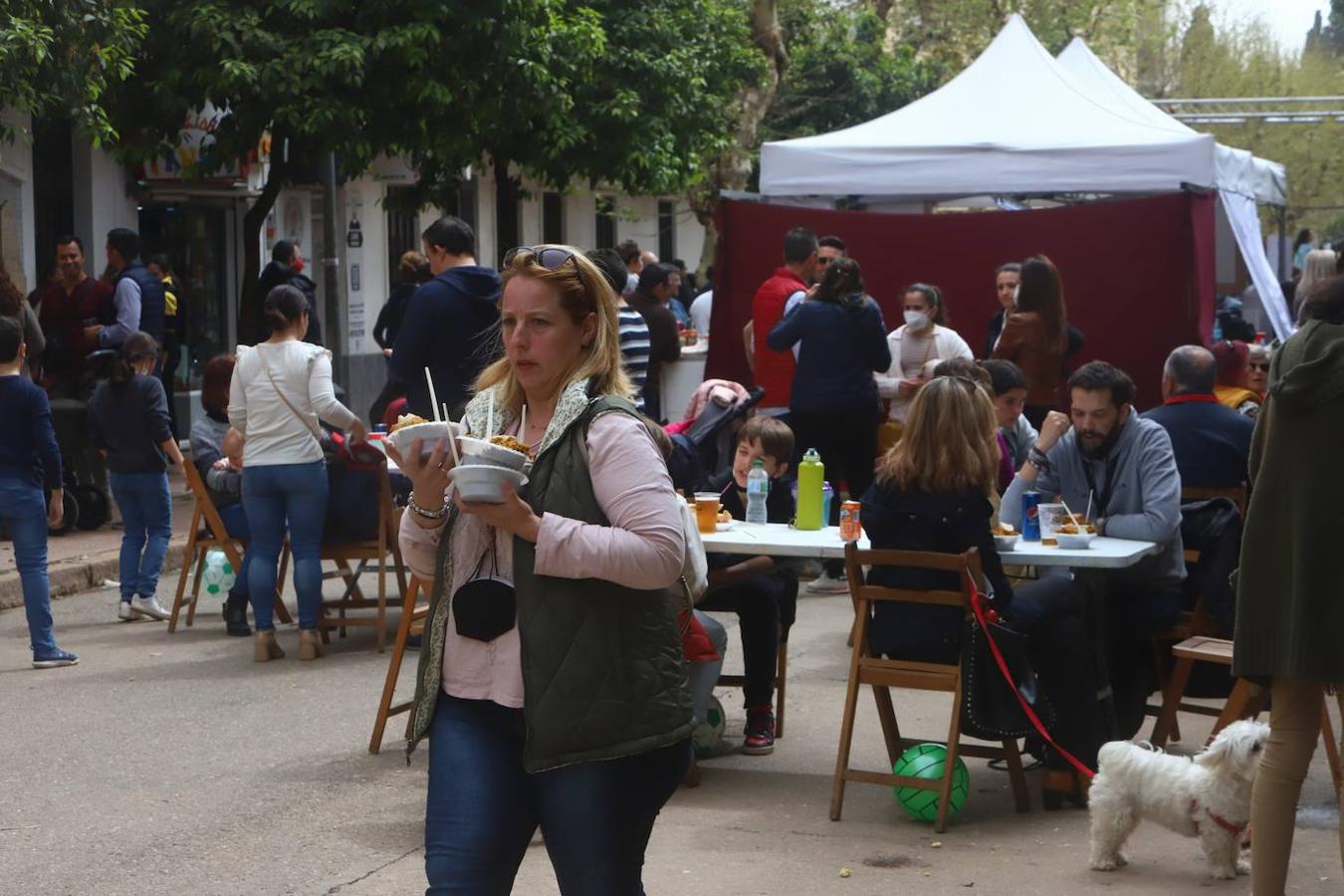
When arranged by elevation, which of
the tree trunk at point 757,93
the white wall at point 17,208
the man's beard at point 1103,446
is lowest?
the man's beard at point 1103,446

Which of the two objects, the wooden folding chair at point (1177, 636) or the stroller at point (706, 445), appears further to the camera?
the stroller at point (706, 445)

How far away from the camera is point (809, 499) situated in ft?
24.4

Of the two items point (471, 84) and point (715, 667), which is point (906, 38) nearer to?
point (471, 84)

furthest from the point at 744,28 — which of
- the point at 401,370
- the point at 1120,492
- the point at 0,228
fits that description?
the point at 1120,492

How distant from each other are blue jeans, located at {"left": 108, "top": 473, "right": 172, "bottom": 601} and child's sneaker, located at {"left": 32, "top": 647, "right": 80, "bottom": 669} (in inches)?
46.9

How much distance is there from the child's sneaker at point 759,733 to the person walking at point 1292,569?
8.83ft

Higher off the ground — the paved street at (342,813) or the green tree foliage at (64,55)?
the green tree foliage at (64,55)

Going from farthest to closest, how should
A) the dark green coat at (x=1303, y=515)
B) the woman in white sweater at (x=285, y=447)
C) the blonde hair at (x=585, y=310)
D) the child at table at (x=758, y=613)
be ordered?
the woman in white sweater at (x=285, y=447) < the child at table at (x=758, y=613) < the dark green coat at (x=1303, y=515) < the blonde hair at (x=585, y=310)

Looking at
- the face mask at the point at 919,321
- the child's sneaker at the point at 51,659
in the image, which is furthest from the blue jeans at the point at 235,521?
the face mask at the point at 919,321

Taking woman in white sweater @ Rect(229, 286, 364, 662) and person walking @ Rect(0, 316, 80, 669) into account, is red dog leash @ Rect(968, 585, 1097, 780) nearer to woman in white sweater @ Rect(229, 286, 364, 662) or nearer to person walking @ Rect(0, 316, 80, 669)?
woman in white sweater @ Rect(229, 286, 364, 662)

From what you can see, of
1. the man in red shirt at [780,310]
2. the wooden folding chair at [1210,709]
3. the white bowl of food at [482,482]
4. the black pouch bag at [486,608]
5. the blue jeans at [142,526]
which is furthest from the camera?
the man in red shirt at [780,310]

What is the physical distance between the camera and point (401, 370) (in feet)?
28.2

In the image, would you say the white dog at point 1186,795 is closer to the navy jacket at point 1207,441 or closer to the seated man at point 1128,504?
the seated man at point 1128,504

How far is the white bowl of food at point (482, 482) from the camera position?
3219mm
